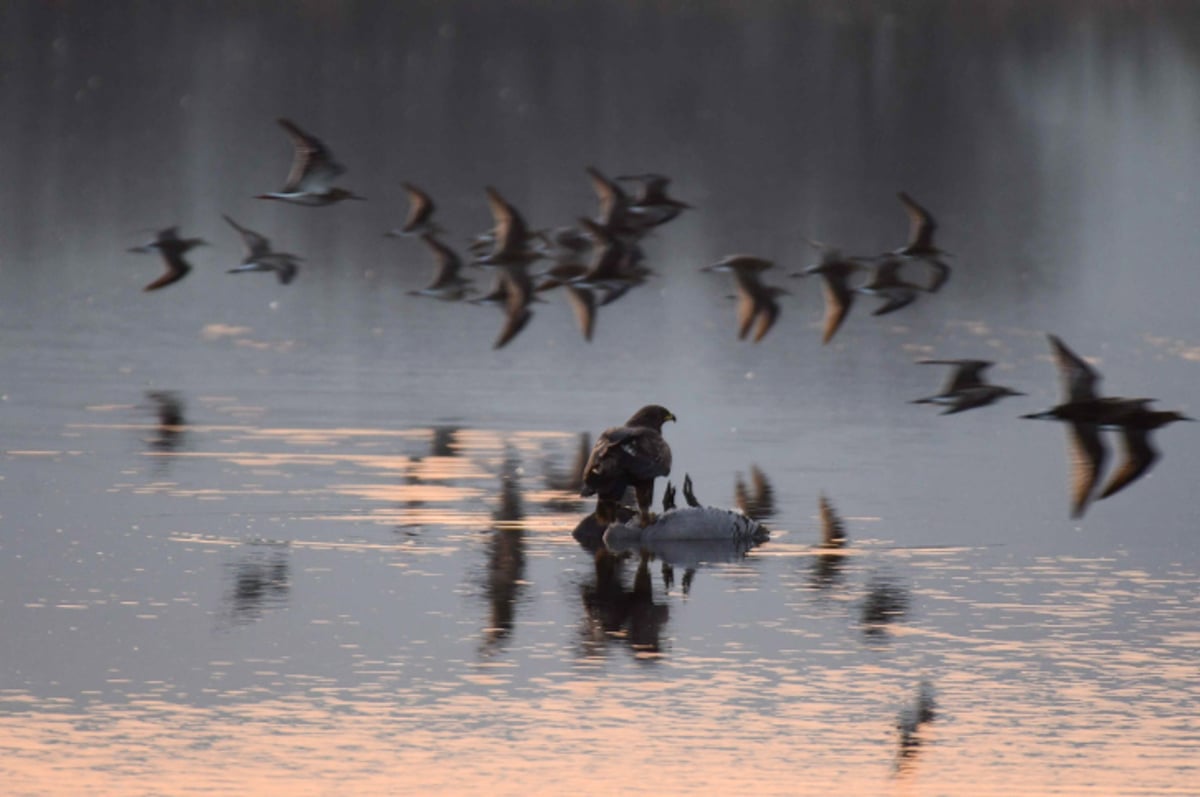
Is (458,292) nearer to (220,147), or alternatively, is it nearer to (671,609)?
(671,609)

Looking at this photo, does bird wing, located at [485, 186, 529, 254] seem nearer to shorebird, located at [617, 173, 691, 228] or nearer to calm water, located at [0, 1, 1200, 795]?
shorebird, located at [617, 173, 691, 228]

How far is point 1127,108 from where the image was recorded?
296 feet

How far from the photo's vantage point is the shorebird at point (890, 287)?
23516 mm

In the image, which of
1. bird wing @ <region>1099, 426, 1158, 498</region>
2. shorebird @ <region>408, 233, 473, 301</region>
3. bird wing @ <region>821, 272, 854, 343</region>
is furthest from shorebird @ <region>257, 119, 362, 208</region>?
bird wing @ <region>1099, 426, 1158, 498</region>

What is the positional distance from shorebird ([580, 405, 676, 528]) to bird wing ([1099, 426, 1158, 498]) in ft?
10.7

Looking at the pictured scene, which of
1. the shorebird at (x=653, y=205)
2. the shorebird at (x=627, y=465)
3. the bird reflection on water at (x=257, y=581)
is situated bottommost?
the bird reflection on water at (x=257, y=581)

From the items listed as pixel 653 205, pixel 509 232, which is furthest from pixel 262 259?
pixel 653 205

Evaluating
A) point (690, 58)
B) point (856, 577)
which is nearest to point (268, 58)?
point (690, 58)

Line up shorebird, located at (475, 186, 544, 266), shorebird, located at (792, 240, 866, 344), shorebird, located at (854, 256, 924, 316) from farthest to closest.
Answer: shorebird, located at (475, 186, 544, 266) < shorebird, located at (854, 256, 924, 316) < shorebird, located at (792, 240, 866, 344)

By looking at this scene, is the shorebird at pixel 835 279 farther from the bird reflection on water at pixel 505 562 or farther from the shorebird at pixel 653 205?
the bird reflection on water at pixel 505 562

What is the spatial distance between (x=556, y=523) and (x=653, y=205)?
5866 mm

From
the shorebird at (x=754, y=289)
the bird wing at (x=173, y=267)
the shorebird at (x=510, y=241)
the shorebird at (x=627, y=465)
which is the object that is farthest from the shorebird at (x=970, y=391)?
the bird wing at (x=173, y=267)

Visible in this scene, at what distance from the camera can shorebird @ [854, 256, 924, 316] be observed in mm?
23516

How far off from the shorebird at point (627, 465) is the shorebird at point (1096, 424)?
2.93 m
